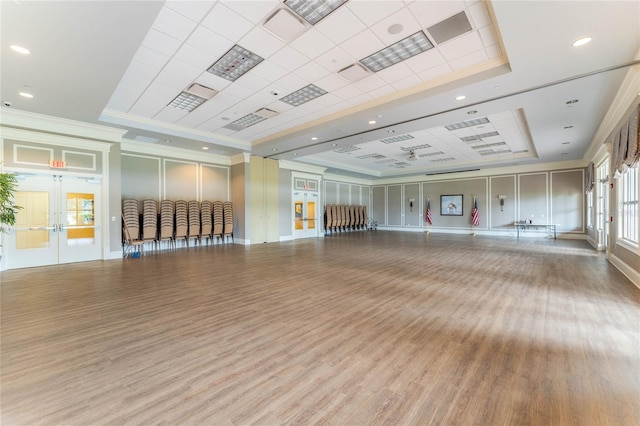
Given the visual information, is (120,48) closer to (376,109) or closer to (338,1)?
(338,1)

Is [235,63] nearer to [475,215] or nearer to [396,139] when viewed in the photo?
[396,139]

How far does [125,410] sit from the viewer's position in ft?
A: 5.81

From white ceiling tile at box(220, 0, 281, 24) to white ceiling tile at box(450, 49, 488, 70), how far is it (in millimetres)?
3043

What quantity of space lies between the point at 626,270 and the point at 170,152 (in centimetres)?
1242

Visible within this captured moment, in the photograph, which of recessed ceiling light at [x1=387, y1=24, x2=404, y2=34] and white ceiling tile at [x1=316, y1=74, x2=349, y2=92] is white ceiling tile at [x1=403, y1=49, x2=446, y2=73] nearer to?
recessed ceiling light at [x1=387, y1=24, x2=404, y2=34]

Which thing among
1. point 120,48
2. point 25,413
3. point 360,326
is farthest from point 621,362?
Result: point 120,48

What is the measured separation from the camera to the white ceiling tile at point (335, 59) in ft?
14.1

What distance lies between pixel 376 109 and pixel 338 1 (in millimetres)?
3055

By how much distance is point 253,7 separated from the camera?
3363mm

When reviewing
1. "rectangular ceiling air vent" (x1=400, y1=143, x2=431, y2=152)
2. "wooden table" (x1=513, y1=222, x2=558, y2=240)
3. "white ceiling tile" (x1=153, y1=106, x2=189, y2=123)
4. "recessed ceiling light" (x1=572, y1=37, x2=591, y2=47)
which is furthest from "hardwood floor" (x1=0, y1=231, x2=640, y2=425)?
"wooden table" (x1=513, y1=222, x2=558, y2=240)

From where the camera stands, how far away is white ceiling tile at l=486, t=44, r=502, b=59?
4109 millimetres

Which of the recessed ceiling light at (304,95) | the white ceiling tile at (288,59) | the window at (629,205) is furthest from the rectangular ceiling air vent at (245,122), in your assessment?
the window at (629,205)

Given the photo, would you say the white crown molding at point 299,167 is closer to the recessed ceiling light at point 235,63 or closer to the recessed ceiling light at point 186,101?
the recessed ceiling light at point 186,101

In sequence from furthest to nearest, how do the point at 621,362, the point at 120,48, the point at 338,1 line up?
the point at 120,48
the point at 338,1
the point at 621,362
